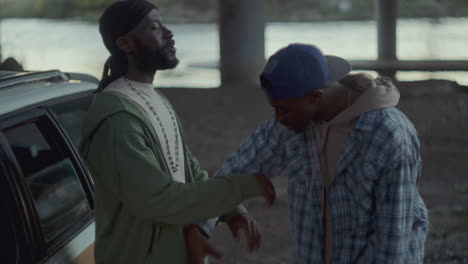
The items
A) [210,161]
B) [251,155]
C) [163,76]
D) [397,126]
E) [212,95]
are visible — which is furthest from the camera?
[163,76]

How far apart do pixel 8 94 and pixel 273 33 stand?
27747 mm

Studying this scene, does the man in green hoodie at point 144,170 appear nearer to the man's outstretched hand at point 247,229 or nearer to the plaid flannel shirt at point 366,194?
the man's outstretched hand at point 247,229

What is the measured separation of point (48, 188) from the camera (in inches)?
116

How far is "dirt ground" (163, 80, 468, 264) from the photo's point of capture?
236 inches

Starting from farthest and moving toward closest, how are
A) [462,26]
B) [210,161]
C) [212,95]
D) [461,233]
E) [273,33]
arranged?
1. [462,26]
2. [273,33]
3. [212,95]
4. [210,161]
5. [461,233]

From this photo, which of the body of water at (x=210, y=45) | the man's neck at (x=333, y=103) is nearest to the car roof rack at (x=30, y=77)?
the man's neck at (x=333, y=103)

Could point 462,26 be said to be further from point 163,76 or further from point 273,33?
point 163,76

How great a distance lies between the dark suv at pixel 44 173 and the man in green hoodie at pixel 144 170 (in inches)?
10.2

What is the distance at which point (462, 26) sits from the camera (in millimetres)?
33750

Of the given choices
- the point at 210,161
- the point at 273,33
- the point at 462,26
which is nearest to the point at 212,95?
the point at 210,161

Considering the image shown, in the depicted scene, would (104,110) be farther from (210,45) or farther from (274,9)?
(274,9)

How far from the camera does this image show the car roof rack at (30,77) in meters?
2.99

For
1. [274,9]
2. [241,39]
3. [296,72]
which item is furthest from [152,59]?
[274,9]

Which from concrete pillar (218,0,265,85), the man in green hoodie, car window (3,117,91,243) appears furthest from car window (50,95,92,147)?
concrete pillar (218,0,265,85)
